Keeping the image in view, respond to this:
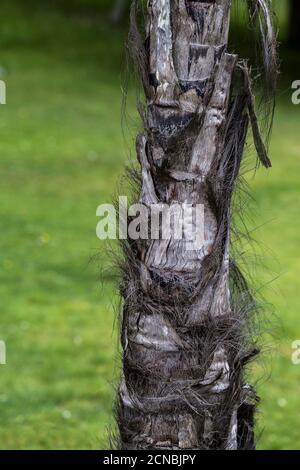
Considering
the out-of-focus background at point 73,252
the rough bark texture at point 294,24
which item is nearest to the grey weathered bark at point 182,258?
the out-of-focus background at point 73,252

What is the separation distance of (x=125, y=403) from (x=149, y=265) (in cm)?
46

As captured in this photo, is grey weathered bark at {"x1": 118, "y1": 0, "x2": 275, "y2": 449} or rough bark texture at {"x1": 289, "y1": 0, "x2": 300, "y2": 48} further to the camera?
rough bark texture at {"x1": 289, "y1": 0, "x2": 300, "y2": 48}

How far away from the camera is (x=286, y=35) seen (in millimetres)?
25734

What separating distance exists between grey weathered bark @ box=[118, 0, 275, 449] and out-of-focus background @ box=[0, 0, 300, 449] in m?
0.26

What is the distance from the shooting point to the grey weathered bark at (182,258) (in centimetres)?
317

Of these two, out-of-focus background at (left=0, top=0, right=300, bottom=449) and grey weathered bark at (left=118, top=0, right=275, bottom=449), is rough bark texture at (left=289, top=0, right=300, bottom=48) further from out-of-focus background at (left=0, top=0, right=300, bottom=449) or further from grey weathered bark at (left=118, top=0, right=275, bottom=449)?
A: grey weathered bark at (left=118, top=0, right=275, bottom=449)

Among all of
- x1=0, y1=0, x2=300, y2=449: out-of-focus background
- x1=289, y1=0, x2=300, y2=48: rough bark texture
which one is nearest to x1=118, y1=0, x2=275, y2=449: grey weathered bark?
x1=0, y1=0, x2=300, y2=449: out-of-focus background

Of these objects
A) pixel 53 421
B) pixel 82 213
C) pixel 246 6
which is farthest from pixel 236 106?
pixel 82 213

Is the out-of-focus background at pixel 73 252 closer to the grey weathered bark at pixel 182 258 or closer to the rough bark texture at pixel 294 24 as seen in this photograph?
the grey weathered bark at pixel 182 258

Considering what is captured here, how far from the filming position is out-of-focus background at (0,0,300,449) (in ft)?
20.4

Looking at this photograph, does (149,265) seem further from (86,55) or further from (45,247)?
(86,55)

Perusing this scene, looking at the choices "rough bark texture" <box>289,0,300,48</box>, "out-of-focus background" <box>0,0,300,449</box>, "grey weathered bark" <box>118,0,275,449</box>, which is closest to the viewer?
"grey weathered bark" <box>118,0,275,449</box>

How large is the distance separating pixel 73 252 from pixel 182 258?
644 cm

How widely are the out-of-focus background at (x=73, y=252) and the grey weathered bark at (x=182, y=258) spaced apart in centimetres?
26
